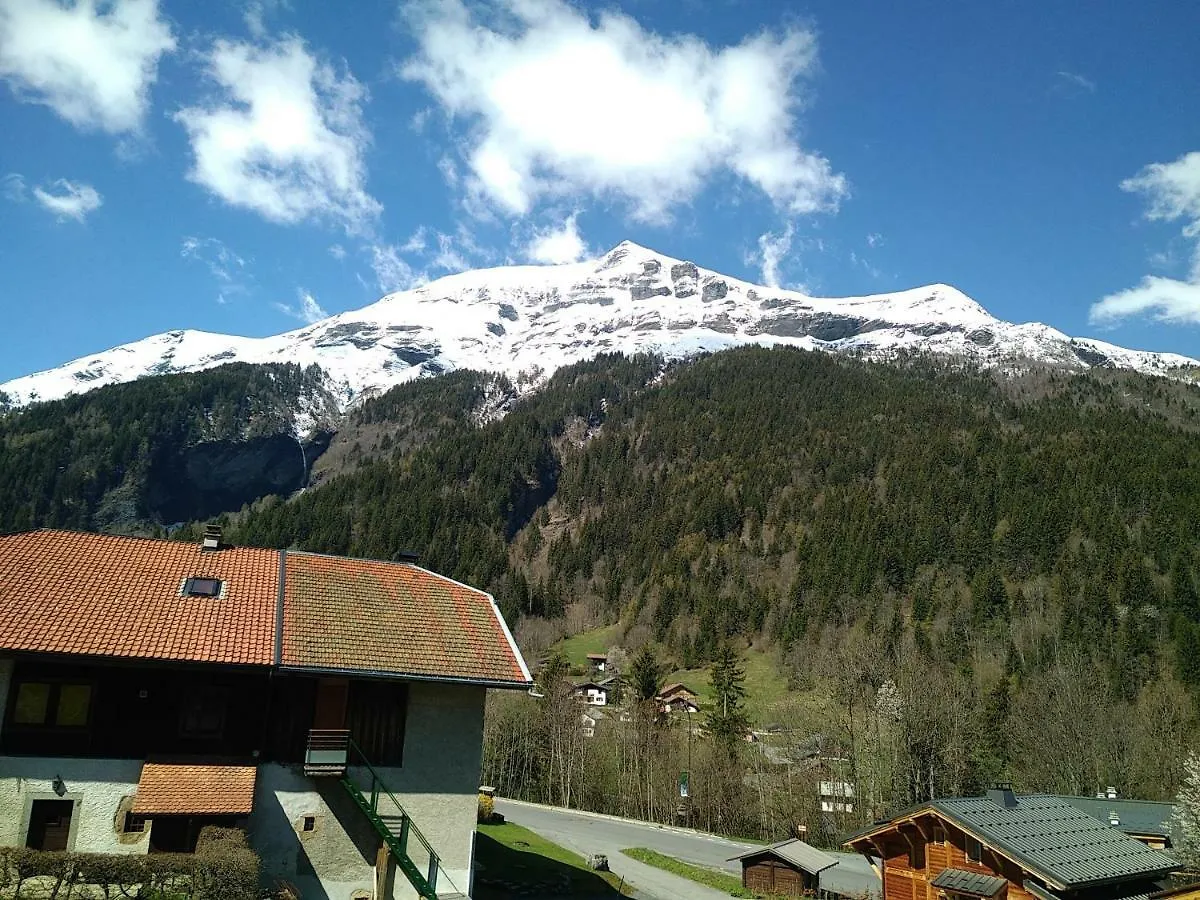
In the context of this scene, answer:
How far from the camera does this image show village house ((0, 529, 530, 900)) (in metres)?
19.8

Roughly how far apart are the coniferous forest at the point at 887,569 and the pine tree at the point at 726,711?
453 cm

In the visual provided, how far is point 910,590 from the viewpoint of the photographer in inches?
5113

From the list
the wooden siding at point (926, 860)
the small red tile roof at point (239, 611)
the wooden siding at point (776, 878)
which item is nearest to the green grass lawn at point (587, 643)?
the wooden siding at point (776, 878)

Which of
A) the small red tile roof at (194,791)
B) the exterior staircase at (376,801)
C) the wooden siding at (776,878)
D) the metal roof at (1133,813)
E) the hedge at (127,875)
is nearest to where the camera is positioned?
the hedge at (127,875)

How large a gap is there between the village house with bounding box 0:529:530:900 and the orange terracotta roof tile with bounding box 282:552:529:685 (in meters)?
0.07

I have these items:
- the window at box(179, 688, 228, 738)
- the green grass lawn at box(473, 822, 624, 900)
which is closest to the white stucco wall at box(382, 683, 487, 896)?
the window at box(179, 688, 228, 738)

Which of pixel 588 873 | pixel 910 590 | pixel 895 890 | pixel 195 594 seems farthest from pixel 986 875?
pixel 910 590

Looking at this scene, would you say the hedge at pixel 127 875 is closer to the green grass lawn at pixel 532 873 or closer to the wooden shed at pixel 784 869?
the green grass lawn at pixel 532 873

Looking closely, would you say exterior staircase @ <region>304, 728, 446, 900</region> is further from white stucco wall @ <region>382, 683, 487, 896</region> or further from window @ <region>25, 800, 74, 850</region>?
window @ <region>25, 800, 74, 850</region>

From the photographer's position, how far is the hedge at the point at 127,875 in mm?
16750

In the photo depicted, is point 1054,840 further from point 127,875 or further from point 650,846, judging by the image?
point 127,875

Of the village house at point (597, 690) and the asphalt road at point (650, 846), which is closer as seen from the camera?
the asphalt road at point (650, 846)

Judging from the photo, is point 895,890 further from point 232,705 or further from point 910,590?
point 910,590

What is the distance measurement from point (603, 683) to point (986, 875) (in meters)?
87.7
